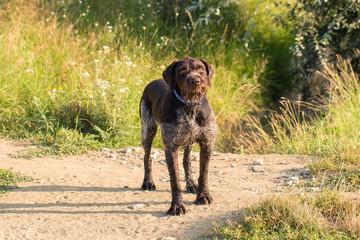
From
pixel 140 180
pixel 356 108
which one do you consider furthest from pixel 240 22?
pixel 140 180

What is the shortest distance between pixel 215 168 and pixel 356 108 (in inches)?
102

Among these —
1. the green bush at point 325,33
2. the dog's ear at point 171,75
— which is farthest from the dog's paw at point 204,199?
the green bush at point 325,33

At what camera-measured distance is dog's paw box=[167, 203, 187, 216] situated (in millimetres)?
3918

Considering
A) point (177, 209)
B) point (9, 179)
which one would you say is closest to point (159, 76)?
point (9, 179)

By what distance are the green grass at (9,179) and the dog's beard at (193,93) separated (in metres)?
2.29

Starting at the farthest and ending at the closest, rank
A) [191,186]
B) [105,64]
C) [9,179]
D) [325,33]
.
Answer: [105,64] → [325,33] → [9,179] → [191,186]

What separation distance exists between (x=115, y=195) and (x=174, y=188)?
2.68ft

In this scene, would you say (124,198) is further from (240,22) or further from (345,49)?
(240,22)

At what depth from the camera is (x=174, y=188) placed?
13.2ft

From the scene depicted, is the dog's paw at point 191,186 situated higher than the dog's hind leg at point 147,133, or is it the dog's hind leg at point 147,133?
the dog's hind leg at point 147,133

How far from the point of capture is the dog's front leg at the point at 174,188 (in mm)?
A: 3941

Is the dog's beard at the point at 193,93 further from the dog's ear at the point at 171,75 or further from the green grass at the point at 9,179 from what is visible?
the green grass at the point at 9,179

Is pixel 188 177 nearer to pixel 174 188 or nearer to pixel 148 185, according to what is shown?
pixel 148 185

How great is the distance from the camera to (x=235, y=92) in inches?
335
